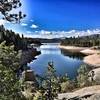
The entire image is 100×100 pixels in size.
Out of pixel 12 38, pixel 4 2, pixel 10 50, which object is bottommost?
pixel 12 38

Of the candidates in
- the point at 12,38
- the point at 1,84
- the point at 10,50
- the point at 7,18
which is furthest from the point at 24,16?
the point at 12,38

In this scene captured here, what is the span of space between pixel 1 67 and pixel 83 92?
23.3 ft

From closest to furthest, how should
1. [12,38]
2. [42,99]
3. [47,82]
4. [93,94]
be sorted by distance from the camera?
[42,99] → [93,94] → [47,82] → [12,38]

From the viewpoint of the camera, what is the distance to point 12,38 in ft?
438

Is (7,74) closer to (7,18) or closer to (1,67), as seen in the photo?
(1,67)

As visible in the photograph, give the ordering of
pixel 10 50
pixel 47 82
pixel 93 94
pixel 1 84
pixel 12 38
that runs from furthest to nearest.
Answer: pixel 12 38
pixel 47 82
pixel 93 94
pixel 10 50
pixel 1 84

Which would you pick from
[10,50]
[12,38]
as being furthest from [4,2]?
[12,38]

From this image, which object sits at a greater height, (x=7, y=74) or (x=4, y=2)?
(x=4, y=2)

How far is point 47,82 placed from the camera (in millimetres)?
17672

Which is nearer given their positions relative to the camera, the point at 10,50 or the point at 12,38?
the point at 10,50

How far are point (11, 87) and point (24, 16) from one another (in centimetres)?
702

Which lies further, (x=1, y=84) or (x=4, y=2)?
(x=4, y=2)

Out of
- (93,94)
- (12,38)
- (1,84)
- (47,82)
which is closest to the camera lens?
(1,84)

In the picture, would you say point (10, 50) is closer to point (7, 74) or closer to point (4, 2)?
point (7, 74)
